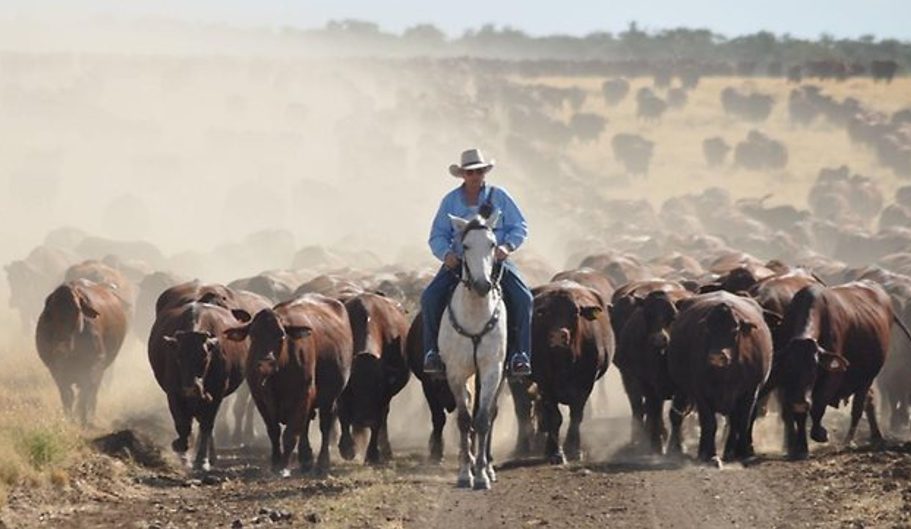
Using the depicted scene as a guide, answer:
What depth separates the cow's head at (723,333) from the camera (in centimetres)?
1714

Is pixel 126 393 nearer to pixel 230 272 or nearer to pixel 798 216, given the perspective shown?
pixel 230 272

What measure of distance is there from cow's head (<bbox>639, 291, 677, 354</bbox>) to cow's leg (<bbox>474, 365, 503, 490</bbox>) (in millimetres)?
4513

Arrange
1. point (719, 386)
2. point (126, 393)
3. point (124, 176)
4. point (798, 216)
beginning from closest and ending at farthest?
point (719, 386)
point (126, 393)
point (798, 216)
point (124, 176)

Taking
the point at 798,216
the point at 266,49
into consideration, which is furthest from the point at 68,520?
the point at 266,49

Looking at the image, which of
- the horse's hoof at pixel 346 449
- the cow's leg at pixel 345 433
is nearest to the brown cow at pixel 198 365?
the cow's leg at pixel 345 433

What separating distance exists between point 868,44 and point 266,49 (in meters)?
54.1

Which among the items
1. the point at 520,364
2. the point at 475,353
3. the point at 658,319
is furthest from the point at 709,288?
the point at 475,353

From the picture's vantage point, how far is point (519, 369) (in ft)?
49.2

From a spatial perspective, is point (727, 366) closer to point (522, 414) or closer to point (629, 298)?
point (522, 414)

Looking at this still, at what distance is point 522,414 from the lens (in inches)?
751

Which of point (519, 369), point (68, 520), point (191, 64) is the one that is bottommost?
point (68, 520)

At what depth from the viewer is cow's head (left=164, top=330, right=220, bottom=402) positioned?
17.1 m

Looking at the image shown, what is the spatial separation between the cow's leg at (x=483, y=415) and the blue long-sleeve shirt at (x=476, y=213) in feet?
3.59

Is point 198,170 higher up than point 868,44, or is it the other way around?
point 868,44
